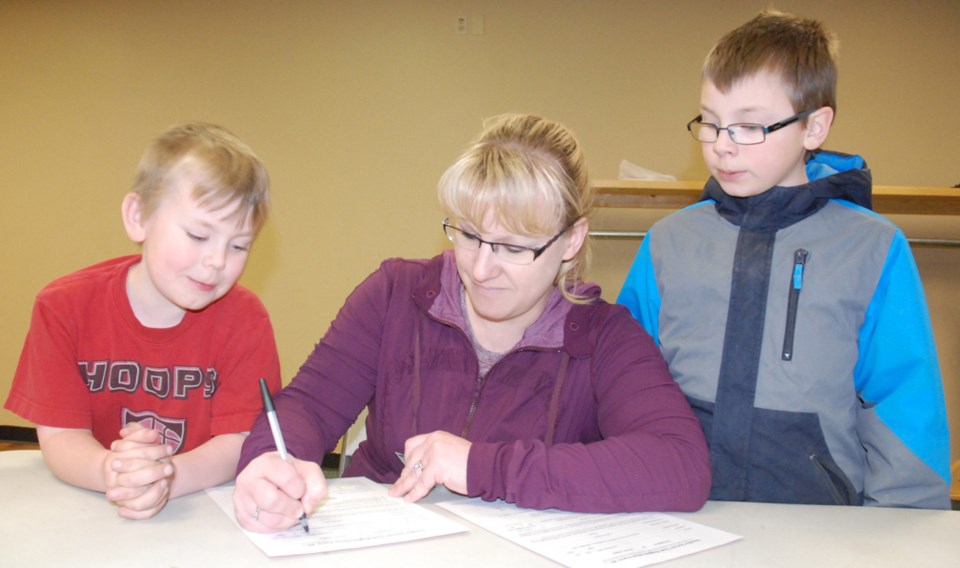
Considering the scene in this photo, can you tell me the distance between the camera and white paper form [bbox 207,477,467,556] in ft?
2.94

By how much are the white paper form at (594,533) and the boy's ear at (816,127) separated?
2.60ft

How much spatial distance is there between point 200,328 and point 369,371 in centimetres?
33

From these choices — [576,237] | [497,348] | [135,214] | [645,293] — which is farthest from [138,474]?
[645,293]

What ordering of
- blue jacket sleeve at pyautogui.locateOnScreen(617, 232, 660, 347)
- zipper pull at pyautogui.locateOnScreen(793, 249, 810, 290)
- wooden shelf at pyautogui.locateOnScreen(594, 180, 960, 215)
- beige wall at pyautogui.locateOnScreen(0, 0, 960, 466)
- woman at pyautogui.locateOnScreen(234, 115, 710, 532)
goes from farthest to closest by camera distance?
1. beige wall at pyautogui.locateOnScreen(0, 0, 960, 466)
2. wooden shelf at pyautogui.locateOnScreen(594, 180, 960, 215)
3. blue jacket sleeve at pyautogui.locateOnScreen(617, 232, 660, 347)
4. zipper pull at pyautogui.locateOnScreen(793, 249, 810, 290)
5. woman at pyautogui.locateOnScreen(234, 115, 710, 532)

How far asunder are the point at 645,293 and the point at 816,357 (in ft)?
1.20

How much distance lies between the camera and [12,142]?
14.4ft

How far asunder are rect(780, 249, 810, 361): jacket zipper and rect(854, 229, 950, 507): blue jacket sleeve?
4.9 inches

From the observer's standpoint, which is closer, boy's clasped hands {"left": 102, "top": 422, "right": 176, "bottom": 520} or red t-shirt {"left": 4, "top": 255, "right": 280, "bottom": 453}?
boy's clasped hands {"left": 102, "top": 422, "right": 176, "bottom": 520}

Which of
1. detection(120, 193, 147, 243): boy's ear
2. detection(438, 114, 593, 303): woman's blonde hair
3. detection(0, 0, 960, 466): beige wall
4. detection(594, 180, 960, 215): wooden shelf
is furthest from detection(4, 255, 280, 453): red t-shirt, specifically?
detection(0, 0, 960, 466): beige wall

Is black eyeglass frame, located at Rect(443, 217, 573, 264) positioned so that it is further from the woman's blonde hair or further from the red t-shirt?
the red t-shirt

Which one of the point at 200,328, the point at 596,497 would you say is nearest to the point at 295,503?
the point at 596,497

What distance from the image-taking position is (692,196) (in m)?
3.50

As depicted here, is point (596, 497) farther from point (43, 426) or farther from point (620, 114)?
point (620, 114)

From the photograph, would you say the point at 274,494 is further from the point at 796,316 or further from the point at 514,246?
the point at 796,316
